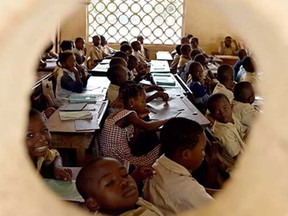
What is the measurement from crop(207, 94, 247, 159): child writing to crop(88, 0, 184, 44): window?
587 cm

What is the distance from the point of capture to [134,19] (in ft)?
27.9

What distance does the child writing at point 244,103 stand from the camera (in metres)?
3.07

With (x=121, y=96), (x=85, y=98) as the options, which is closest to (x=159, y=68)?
(x=85, y=98)

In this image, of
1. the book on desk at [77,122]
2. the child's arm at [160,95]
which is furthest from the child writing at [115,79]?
the book on desk at [77,122]

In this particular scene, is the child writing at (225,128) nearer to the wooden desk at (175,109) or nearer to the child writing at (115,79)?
the wooden desk at (175,109)

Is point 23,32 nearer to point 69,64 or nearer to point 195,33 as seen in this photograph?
point 69,64

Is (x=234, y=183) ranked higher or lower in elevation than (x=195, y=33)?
higher

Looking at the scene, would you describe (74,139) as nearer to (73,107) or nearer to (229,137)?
(73,107)

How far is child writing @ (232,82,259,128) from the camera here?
3072 millimetres

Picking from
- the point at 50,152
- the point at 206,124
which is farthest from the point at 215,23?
the point at 50,152

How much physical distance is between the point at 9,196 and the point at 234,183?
35 cm

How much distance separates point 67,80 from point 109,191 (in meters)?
2.54

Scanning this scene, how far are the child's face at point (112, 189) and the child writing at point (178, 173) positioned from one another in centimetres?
26

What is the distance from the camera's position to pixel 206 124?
279 centimetres
